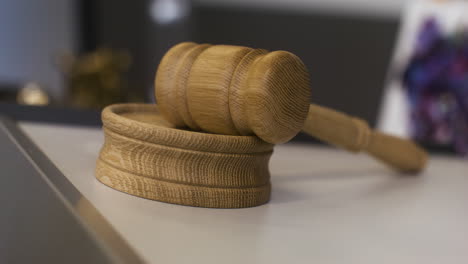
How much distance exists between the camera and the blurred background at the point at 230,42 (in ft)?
5.65

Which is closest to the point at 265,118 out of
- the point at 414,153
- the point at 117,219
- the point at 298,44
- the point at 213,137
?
the point at 213,137

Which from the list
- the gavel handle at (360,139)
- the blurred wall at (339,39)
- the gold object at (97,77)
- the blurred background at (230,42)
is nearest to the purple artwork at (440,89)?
the blurred background at (230,42)

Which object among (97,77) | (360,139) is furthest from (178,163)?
(97,77)

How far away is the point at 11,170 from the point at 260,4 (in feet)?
4.75

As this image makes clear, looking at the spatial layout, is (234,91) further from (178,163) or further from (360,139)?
(360,139)

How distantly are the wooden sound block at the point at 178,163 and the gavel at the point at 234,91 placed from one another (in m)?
0.03

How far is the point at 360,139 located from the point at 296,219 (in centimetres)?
24

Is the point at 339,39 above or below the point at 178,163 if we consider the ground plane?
below

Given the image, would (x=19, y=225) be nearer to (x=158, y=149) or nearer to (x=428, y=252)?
(x=158, y=149)

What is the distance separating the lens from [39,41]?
252cm

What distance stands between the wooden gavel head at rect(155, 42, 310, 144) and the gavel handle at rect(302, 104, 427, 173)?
13cm

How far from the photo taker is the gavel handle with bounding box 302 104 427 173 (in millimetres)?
731

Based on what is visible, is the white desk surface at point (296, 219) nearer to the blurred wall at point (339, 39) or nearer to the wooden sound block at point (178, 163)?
the wooden sound block at point (178, 163)

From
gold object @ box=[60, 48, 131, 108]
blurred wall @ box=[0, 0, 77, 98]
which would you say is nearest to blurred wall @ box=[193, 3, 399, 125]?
gold object @ box=[60, 48, 131, 108]
